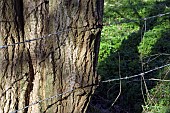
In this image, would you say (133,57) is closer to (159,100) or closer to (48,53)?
(159,100)

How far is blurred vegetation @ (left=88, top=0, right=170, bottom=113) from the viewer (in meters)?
3.71

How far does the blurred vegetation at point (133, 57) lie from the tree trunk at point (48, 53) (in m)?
0.26

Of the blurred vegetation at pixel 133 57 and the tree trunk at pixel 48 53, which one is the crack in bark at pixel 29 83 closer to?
the tree trunk at pixel 48 53

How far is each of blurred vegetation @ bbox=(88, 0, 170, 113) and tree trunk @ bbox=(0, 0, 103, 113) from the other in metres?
0.26

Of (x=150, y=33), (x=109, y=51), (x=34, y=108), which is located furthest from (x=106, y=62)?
(x=34, y=108)

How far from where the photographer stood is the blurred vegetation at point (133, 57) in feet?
12.2

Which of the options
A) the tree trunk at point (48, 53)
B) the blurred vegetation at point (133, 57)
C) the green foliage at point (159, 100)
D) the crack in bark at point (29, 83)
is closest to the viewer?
the tree trunk at point (48, 53)

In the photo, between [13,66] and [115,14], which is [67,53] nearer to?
[13,66]

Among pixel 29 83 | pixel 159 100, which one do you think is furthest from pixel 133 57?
pixel 29 83

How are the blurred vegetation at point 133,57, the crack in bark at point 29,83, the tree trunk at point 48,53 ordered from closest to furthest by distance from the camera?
the tree trunk at point 48,53 < the crack in bark at point 29,83 < the blurred vegetation at point 133,57

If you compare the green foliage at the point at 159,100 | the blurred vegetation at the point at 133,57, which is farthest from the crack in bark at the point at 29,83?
the green foliage at the point at 159,100

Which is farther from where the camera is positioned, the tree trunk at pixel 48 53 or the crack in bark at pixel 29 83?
the crack in bark at pixel 29 83

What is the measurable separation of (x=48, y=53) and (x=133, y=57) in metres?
2.43

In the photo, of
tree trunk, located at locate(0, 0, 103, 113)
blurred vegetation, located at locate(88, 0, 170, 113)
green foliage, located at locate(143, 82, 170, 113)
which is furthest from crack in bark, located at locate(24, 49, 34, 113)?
green foliage, located at locate(143, 82, 170, 113)
